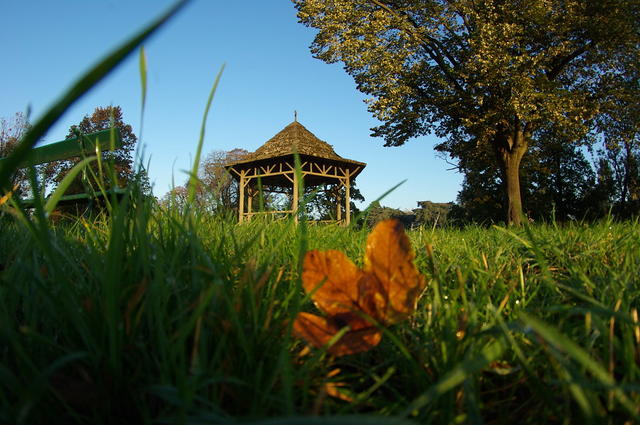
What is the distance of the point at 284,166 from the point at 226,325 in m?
18.4

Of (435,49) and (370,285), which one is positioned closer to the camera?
(370,285)

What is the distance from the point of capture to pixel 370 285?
67cm

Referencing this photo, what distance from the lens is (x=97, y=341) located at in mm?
587

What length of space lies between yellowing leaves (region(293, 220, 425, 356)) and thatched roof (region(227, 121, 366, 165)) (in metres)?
15.4

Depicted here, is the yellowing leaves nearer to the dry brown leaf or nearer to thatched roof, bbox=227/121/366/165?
the dry brown leaf

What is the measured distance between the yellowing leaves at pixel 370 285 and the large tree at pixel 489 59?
13.2 meters

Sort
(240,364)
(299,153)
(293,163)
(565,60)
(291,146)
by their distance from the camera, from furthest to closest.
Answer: (291,146), (293,163), (299,153), (565,60), (240,364)

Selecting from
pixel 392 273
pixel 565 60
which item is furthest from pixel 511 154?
pixel 392 273

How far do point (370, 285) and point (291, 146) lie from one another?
58.6 ft

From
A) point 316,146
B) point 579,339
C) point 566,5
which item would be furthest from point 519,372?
point 316,146

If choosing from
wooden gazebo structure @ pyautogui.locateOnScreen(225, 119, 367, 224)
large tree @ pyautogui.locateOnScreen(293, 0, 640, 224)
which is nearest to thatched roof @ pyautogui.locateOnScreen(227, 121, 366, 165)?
wooden gazebo structure @ pyautogui.locateOnScreen(225, 119, 367, 224)

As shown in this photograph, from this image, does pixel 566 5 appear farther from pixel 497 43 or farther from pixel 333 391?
pixel 333 391

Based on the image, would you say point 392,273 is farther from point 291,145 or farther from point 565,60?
point 565,60

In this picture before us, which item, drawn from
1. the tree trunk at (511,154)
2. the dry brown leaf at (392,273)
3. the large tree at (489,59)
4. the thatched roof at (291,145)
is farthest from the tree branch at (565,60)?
the dry brown leaf at (392,273)
